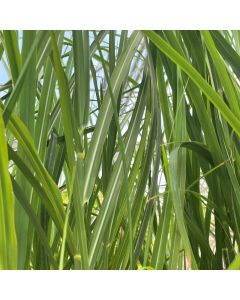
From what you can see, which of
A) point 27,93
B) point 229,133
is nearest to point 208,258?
point 229,133

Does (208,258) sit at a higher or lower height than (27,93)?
lower

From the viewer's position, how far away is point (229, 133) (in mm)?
396

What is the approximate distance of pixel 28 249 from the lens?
0.31 meters

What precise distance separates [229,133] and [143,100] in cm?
8

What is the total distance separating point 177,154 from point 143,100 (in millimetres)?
81

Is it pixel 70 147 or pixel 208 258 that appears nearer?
pixel 70 147
